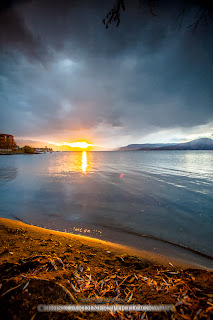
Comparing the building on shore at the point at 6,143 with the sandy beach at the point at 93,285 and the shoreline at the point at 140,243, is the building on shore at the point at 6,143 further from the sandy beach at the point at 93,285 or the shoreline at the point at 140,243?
the sandy beach at the point at 93,285

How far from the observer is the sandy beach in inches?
66.7

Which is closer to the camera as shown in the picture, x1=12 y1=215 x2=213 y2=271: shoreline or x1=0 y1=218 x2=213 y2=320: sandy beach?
x1=0 y1=218 x2=213 y2=320: sandy beach

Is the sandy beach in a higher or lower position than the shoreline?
higher

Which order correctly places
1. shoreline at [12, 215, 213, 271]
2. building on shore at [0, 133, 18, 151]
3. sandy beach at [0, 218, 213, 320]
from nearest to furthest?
1. sandy beach at [0, 218, 213, 320]
2. shoreline at [12, 215, 213, 271]
3. building on shore at [0, 133, 18, 151]

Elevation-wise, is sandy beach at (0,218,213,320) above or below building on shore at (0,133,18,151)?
below

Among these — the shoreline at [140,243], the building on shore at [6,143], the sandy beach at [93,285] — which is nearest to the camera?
the sandy beach at [93,285]

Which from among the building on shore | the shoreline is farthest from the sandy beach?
the building on shore

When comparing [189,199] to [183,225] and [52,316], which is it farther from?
[52,316]

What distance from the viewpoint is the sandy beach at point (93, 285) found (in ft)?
5.56

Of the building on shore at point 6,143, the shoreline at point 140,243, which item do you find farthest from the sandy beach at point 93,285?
the building on shore at point 6,143

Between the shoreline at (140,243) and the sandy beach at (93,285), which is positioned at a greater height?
the sandy beach at (93,285)

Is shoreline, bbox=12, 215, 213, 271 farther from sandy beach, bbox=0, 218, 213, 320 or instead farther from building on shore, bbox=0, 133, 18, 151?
building on shore, bbox=0, 133, 18, 151

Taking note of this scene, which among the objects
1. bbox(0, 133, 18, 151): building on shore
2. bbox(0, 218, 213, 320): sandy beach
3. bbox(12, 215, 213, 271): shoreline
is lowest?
bbox(12, 215, 213, 271): shoreline

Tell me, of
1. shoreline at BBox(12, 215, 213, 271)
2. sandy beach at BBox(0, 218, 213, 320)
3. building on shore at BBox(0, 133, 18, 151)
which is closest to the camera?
sandy beach at BBox(0, 218, 213, 320)
